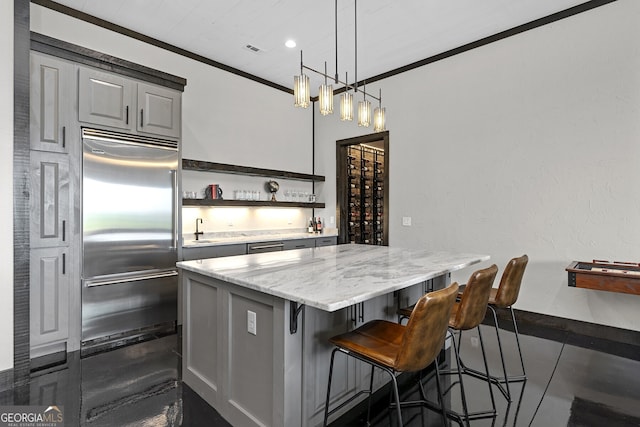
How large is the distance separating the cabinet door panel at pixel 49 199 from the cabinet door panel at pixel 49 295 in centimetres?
11

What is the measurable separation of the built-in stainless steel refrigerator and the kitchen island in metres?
1.19

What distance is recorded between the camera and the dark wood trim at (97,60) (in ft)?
9.33

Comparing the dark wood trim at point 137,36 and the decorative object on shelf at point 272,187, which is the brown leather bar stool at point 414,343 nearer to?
the decorative object on shelf at point 272,187

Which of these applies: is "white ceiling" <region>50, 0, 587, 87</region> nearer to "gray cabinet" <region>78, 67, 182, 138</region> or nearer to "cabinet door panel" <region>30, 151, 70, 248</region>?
"gray cabinet" <region>78, 67, 182, 138</region>

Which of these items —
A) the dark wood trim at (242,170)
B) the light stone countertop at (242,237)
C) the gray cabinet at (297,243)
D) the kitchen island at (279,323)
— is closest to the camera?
the kitchen island at (279,323)

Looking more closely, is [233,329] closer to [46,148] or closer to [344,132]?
[46,148]

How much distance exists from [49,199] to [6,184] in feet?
1.34

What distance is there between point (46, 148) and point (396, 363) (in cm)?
318

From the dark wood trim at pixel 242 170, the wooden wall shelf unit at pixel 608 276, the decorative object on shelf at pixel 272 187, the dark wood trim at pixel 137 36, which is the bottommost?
the wooden wall shelf unit at pixel 608 276

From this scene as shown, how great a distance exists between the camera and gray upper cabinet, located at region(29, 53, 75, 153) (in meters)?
2.80

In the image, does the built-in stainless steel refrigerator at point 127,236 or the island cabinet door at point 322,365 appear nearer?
the island cabinet door at point 322,365

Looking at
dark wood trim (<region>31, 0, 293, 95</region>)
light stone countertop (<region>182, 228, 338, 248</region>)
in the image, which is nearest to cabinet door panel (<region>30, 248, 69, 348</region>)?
light stone countertop (<region>182, 228, 338, 248</region>)

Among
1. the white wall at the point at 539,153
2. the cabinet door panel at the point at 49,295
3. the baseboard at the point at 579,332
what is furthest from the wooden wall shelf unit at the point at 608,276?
the cabinet door panel at the point at 49,295

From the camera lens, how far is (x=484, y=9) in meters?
3.47
